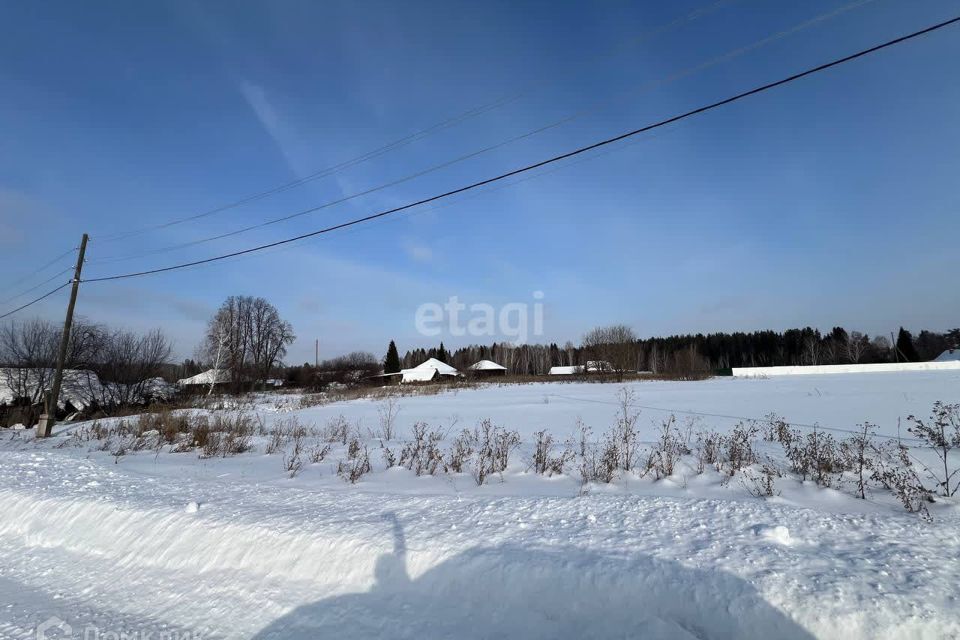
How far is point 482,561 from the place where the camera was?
338 cm

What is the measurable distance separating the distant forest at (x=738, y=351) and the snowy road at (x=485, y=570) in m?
52.4

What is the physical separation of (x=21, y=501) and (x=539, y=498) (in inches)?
260

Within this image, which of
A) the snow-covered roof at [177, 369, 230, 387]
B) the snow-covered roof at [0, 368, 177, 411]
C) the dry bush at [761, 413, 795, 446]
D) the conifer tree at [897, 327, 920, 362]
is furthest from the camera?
the conifer tree at [897, 327, 920, 362]

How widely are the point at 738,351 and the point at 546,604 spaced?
116016mm

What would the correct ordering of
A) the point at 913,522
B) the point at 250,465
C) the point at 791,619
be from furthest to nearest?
the point at 250,465 → the point at 913,522 → the point at 791,619

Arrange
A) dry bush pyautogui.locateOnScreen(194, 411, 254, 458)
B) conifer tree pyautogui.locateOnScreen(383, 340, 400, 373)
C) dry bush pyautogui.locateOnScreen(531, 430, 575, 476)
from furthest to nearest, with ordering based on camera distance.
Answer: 1. conifer tree pyautogui.locateOnScreen(383, 340, 400, 373)
2. dry bush pyautogui.locateOnScreen(194, 411, 254, 458)
3. dry bush pyautogui.locateOnScreen(531, 430, 575, 476)

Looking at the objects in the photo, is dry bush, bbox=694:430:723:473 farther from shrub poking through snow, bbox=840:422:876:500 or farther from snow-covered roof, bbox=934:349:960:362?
snow-covered roof, bbox=934:349:960:362

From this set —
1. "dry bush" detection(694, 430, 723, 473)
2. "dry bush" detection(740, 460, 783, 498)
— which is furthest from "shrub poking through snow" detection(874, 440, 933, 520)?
"dry bush" detection(694, 430, 723, 473)

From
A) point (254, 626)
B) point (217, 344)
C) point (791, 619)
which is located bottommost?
point (254, 626)

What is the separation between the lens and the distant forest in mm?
75688

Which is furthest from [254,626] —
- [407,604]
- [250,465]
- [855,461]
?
[855,461]

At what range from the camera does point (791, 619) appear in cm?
263

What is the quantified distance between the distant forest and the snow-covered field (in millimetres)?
51967

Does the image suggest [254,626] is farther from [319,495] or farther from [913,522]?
[913,522]
